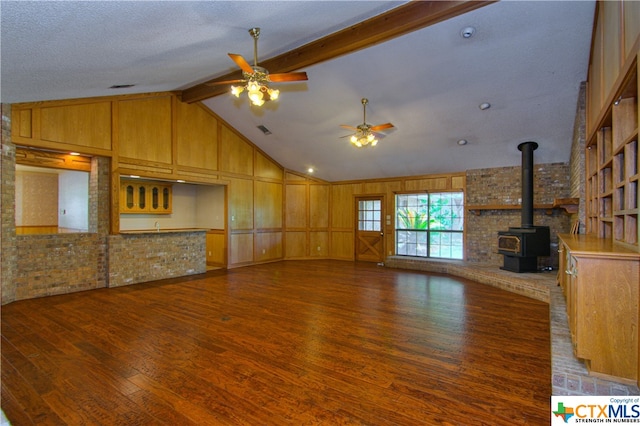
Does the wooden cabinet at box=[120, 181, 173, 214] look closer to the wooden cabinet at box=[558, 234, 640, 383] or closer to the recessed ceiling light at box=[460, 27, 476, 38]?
the recessed ceiling light at box=[460, 27, 476, 38]

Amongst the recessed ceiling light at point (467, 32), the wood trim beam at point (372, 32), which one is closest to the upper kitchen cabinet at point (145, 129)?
the wood trim beam at point (372, 32)

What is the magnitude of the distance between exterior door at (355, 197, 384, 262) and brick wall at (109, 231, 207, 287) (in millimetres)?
4439

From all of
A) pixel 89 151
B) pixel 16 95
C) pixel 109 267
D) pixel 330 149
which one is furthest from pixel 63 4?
pixel 330 149

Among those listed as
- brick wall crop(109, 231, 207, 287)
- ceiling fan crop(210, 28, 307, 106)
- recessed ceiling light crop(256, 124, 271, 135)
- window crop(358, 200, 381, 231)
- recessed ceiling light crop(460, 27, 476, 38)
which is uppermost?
recessed ceiling light crop(460, 27, 476, 38)

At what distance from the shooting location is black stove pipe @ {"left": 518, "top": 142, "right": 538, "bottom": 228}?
6.21m

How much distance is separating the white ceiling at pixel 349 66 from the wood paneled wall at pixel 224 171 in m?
0.52

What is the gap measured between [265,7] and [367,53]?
198cm

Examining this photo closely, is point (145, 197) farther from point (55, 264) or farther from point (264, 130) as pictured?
point (264, 130)

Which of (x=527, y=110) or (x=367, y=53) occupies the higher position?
(x=367, y=53)

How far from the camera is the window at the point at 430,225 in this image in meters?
8.01

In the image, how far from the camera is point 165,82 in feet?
17.5

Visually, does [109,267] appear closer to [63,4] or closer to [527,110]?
[63,4]

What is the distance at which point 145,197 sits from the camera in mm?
7836

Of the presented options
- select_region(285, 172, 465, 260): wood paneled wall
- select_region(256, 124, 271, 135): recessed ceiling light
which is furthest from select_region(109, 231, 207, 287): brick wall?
select_region(285, 172, 465, 260): wood paneled wall
